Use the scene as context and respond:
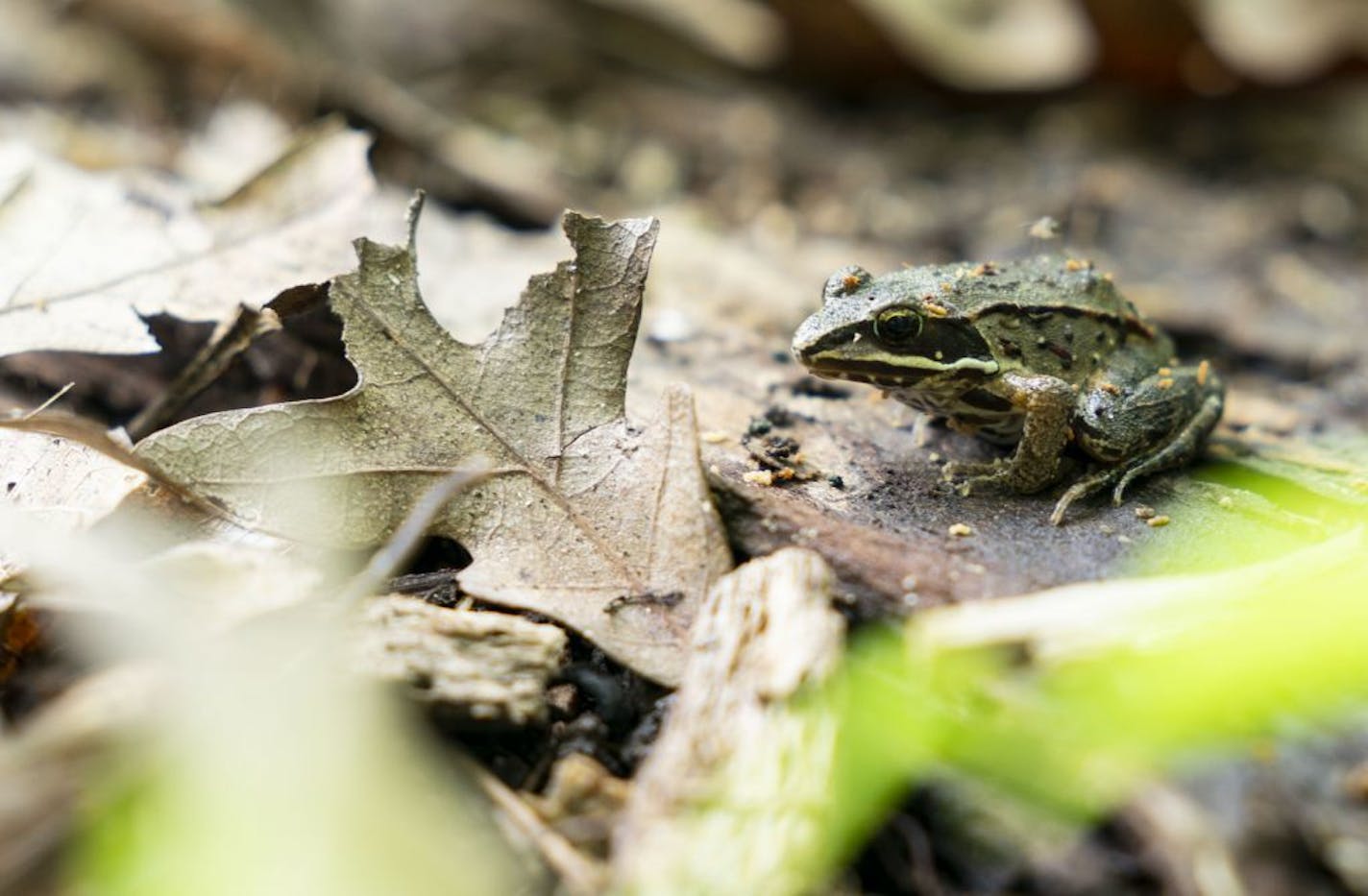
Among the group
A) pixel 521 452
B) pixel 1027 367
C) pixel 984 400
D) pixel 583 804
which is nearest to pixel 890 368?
pixel 984 400

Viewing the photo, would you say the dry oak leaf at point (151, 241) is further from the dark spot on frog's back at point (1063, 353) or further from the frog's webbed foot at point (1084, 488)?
the dark spot on frog's back at point (1063, 353)

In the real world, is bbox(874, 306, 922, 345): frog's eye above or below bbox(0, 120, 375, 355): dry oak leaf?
above

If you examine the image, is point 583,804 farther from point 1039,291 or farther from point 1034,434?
point 1039,291

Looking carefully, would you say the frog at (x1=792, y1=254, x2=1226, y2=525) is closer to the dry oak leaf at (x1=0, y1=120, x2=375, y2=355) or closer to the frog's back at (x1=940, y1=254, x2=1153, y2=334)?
the frog's back at (x1=940, y1=254, x2=1153, y2=334)

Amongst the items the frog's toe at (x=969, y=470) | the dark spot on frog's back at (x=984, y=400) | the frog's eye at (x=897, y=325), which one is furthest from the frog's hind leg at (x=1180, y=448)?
the frog's eye at (x=897, y=325)

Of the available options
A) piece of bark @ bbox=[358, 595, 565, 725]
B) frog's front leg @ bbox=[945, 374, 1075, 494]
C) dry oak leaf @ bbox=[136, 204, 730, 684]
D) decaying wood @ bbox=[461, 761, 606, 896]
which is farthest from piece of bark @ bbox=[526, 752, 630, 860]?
frog's front leg @ bbox=[945, 374, 1075, 494]
